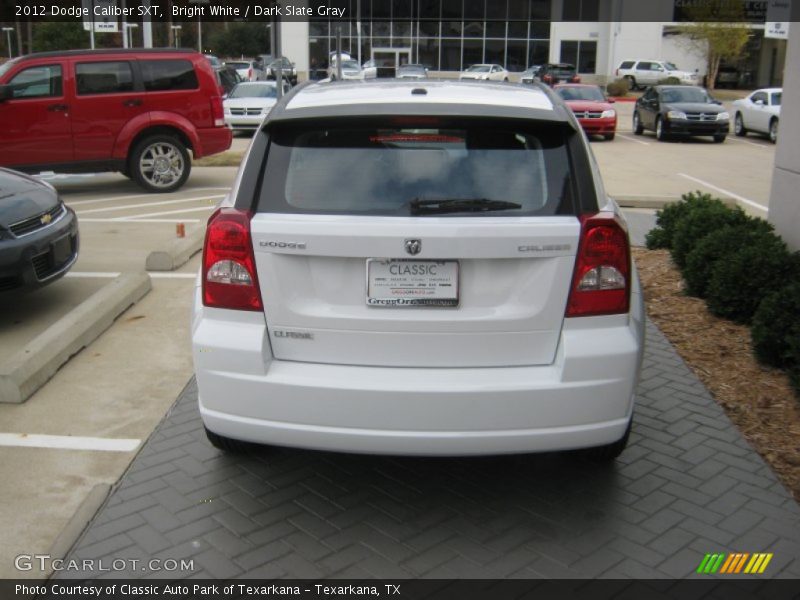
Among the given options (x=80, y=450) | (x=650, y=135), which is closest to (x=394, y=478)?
(x=80, y=450)

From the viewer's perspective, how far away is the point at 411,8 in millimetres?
63219

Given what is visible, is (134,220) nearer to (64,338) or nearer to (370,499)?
(64,338)

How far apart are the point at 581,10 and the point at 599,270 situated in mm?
Answer: 65408

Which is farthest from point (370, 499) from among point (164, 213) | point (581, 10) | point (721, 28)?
point (581, 10)

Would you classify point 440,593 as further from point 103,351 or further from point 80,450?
point 103,351

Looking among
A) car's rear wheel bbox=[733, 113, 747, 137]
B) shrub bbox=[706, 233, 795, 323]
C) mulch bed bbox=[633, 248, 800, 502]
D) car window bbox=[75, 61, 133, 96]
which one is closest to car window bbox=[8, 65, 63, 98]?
car window bbox=[75, 61, 133, 96]

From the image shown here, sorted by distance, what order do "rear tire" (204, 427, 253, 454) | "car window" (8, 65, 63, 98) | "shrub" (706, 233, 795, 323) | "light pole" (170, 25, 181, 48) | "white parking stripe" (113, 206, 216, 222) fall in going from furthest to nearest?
"light pole" (170, 25, 181, 48) < "car window" (8, 65, 63, 98) < "white parking stripe" (113, 206, 216, 222) < "shrub" (706, 233, 795, 323) < "rear tire" (204, 427, 253, 454)

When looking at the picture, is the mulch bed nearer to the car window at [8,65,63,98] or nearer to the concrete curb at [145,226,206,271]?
the concrete curb at [145,226,206,271]

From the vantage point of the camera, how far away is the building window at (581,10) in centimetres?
6419

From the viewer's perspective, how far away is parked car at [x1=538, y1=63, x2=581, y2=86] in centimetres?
5150

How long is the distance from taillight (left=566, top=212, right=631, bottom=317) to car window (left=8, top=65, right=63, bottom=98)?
37.0 ft

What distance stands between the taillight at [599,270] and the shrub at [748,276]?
2.92m

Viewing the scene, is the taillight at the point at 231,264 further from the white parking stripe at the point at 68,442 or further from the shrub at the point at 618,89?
the shrub at the point at 618,89

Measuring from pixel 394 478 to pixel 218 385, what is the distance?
3.64ft
